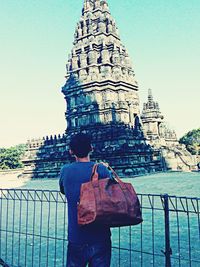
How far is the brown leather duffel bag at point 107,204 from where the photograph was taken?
6.97ft

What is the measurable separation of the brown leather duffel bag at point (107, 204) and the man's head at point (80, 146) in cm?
37

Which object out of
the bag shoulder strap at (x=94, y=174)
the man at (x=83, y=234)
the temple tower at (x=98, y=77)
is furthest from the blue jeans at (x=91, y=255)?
the temple tower at (x=98, y=77)

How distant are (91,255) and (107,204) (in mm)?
558

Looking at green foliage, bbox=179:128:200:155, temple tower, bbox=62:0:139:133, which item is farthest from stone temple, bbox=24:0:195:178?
green foliage, bbox=179:128:200:155

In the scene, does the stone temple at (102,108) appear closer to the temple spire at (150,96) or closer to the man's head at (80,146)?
the temple spire at (150,96)

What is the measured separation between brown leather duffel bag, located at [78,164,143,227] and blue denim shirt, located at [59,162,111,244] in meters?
0.12

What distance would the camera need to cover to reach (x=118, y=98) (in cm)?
2770

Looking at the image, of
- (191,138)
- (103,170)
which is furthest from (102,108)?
(191,138)

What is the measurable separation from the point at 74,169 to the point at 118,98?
25699 millimetres

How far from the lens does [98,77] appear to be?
26.9 metres

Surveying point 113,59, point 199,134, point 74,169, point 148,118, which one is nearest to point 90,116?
point 113,59

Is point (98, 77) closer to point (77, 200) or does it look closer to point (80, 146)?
point (80, 146)

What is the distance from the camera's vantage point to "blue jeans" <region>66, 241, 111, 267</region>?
7.55 ft

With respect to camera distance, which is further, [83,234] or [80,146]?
[80,146]
